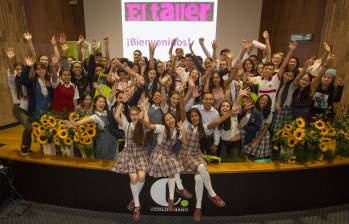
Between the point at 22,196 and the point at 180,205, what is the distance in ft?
6.31

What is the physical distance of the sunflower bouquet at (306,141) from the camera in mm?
2910

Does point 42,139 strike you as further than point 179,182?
Yes

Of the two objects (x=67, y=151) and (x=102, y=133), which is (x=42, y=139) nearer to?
(x=67, y=151)

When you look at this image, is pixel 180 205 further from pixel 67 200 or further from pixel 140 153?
pixel 67 200

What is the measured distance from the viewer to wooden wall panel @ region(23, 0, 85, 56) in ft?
19.6

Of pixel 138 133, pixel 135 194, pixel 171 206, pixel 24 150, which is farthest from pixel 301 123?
pixel 24 150

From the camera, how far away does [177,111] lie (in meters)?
3.09

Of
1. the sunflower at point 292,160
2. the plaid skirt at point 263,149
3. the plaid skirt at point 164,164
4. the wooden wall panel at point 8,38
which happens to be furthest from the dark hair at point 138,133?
the wooden wall panel at point 8,38

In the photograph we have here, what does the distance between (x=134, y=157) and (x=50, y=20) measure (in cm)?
536

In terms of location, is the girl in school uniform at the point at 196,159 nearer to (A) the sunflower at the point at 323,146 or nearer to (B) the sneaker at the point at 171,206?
(B) the sneaker at the point at 171,206

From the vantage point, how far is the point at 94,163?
288cm

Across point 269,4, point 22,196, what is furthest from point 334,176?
point 269,4

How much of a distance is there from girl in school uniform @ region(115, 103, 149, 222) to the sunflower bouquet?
1.52 meters

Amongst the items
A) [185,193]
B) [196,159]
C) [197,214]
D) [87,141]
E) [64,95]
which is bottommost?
[197,214]
